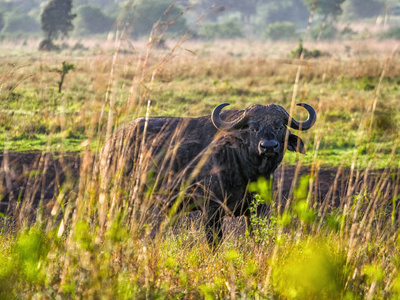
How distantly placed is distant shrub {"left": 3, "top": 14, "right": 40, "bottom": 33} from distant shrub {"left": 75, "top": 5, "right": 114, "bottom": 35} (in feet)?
23.9

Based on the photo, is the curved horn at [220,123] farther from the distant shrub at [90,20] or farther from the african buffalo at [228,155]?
the distant shrub at [90,20]

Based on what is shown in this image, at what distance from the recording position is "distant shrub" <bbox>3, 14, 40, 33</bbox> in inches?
1969

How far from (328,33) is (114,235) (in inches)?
1546

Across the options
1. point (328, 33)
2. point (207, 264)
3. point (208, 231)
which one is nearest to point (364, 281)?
point (207, 264)

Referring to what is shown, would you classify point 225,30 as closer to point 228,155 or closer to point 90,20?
point 90,20

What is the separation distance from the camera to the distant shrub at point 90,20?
152ft

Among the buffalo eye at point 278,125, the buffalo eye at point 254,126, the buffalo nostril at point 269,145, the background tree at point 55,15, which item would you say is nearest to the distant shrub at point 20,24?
the background tree at point 55,15

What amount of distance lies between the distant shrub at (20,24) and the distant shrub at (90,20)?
7278 mm

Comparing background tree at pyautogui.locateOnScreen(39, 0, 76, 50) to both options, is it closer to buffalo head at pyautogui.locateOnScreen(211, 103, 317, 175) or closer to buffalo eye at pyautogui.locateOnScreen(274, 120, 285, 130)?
buffalo head at pyautogui.locateOnScreen(211, 103, 317, 175)

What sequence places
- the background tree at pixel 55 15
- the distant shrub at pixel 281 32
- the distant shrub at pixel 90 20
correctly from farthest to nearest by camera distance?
the distant shrub at pixel 90 20 → the distant shrub at pixel 281 32 → the background tree at pixel 55 15

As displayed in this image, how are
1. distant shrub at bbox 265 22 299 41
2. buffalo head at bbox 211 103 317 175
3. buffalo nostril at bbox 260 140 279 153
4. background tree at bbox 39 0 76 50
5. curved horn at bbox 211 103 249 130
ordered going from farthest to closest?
distant shrub at bbox 265 22 299 41 → background tree at bbox 39 0 76 50 → curved horn at bbox 211 103 249 130 → buffalo head at bbox 211 103 317 175 → buffalo nostril at bbox 260 140 279 153

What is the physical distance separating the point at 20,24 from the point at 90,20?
9400 millimetres

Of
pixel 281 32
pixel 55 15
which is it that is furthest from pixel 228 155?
pixel 281 32

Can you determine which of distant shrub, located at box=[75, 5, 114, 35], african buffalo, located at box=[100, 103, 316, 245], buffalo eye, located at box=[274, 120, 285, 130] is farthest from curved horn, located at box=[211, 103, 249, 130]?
distant shrub, located at box=[75, 5, 114, 35]
